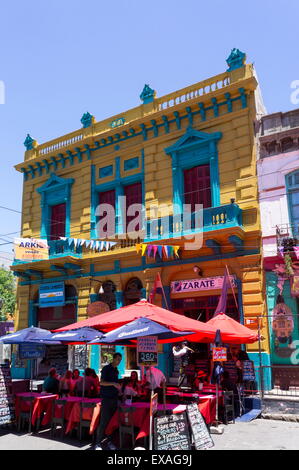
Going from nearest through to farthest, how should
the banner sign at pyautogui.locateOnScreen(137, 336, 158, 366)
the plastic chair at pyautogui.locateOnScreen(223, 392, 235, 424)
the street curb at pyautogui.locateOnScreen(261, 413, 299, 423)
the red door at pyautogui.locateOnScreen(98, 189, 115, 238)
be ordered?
the banner sign at pyautogui.locateOnScreen(137, 336, 158, 366), the plastic chair at pyautogui.locateOnScreen(223, 392, 235, 424), the street curb at pyautogui.locateOnScreen(261, 413, 299, 423), the red door at pyautogui.locateOnScreen(98, 189, 115, 238)

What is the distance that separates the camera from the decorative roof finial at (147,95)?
19.7m

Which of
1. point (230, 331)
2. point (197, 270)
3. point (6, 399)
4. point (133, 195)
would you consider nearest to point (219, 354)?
point (230, 331)

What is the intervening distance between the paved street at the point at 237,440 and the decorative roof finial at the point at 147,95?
14511 mm

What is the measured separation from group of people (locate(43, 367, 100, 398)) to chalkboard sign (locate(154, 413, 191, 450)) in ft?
10.7

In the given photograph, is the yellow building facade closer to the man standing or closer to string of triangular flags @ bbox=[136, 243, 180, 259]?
string of triangular flags @ bbox=[136, 243, 180, 259]

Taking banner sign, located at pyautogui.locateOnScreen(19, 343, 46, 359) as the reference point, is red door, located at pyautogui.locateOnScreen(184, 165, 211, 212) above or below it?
above

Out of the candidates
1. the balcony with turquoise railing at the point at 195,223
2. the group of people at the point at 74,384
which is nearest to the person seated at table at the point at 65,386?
the group of people at the point at 74,384

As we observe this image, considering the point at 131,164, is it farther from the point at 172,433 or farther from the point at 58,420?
the point at 172,433

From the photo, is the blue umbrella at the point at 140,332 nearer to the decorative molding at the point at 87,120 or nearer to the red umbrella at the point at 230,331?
the red umbrella at the point at 230,331

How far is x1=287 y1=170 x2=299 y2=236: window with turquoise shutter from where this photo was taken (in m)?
15.5

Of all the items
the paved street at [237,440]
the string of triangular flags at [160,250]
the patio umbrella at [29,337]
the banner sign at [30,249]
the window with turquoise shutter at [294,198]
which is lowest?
the paved street at [237,440]

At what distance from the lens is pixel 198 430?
26.8ft

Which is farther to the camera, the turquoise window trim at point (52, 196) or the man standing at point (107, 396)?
the turquoise window trim at point (52, 196)

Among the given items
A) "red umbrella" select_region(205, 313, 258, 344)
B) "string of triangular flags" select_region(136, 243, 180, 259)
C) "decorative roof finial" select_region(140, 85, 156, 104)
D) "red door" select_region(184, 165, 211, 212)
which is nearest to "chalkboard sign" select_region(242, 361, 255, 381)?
"red umbrella" select_region(205, 313, 258, 344)
